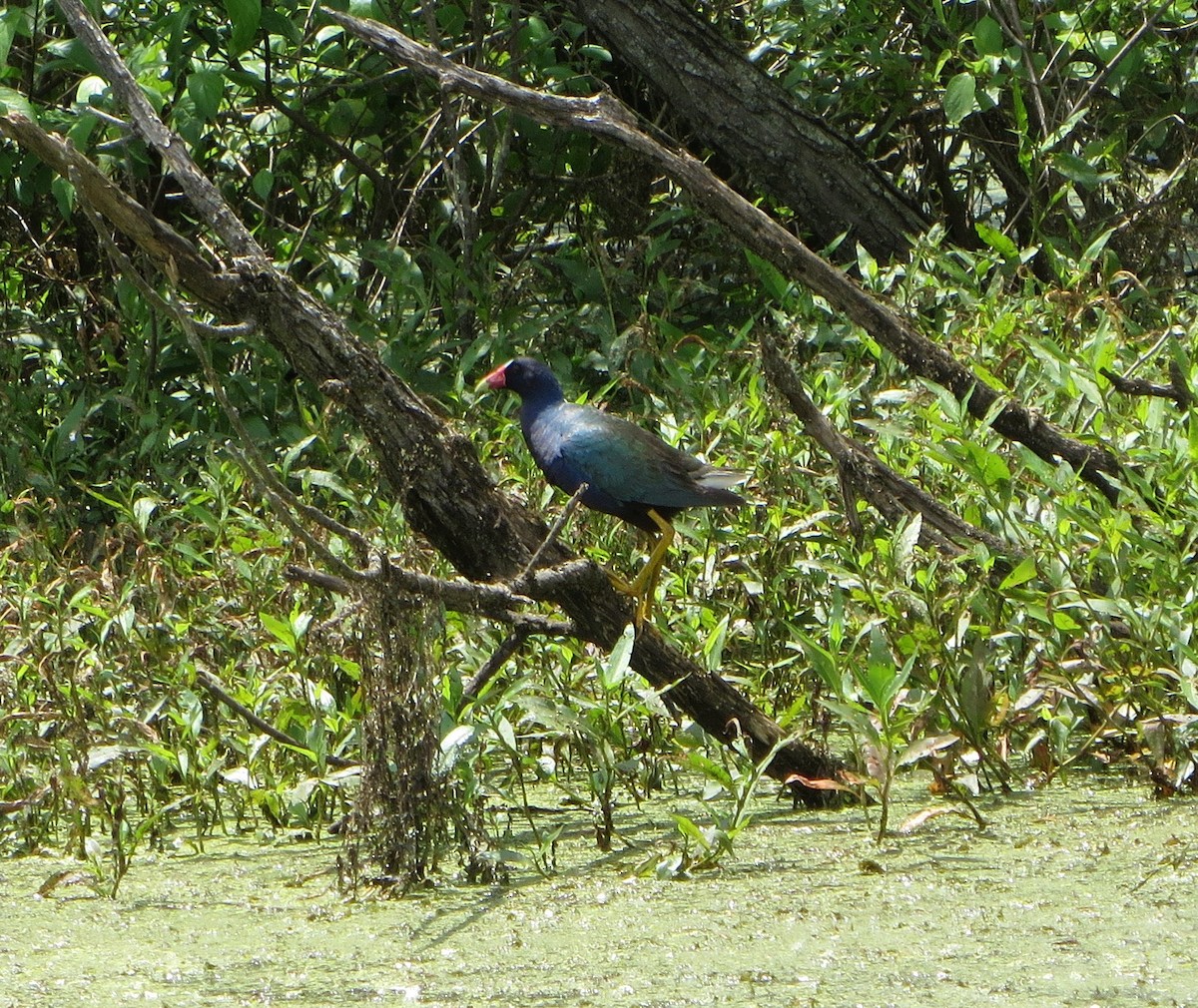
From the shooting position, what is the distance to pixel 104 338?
612 centimetres

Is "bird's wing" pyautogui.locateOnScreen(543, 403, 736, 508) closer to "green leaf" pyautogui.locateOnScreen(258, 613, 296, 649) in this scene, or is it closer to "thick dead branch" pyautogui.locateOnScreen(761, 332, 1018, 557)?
"thick dead branch" pyautogui.locateOnScreen(761, 332, 1018, 557)

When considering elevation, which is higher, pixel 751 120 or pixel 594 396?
pixel 751 120

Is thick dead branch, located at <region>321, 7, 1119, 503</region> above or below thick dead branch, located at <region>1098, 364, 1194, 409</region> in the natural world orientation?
below

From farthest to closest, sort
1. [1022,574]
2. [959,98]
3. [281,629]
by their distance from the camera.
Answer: [959,98]
[281,629]
[1022,574]

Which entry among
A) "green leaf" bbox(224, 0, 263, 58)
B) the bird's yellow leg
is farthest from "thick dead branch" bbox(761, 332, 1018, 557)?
"green leaf" bbox(224, 0, 263, 58)

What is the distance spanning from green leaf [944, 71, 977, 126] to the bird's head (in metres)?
1.83

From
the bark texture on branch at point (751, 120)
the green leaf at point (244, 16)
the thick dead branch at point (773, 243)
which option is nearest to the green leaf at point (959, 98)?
the bark texture on branch at point (751, 120)

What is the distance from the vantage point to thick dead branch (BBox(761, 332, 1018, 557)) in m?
3.85

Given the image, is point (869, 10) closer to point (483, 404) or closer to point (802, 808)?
point (483, 404)

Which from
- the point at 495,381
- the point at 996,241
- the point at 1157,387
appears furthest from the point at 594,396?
the point at 1157,387

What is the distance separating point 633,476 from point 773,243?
25.6 inches

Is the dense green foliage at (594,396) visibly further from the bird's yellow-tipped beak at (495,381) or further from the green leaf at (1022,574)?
the bird's yellow-tipped beak at (495,381)

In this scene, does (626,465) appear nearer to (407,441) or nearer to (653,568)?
(653,568)

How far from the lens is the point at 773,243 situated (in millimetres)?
4062
